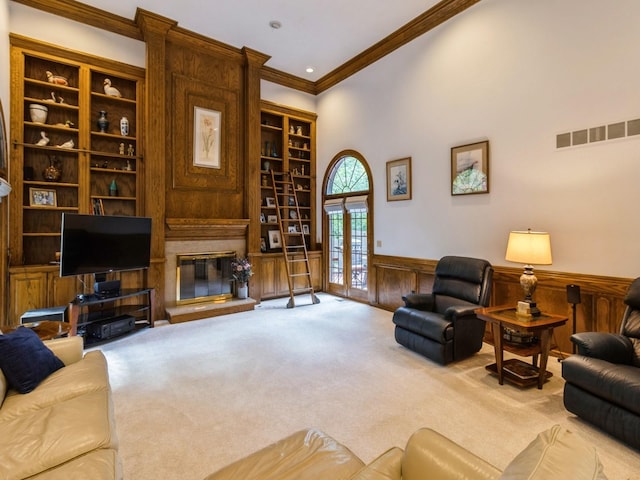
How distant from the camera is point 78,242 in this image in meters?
3.93

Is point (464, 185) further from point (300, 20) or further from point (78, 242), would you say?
point (78, 242)

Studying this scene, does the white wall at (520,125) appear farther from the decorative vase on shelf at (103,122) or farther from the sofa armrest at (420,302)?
the decorative vase on shelf at (103,122)

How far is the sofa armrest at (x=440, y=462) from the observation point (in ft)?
3.48

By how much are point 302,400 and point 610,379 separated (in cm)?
222

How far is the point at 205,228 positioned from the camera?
216 inches

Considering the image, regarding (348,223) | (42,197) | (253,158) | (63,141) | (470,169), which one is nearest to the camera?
(470,169)

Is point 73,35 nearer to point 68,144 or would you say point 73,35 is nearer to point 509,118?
point 68,144

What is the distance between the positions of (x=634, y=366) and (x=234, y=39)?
21.6ft

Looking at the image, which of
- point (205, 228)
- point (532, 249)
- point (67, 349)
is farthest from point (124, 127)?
point (532, 249)

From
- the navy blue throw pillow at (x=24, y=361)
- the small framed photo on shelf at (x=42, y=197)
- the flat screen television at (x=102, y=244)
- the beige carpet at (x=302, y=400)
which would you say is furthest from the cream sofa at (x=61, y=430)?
the small framed photo on shelf at (x=42, y=197)

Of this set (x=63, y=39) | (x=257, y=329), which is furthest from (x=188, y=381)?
(x=63, y=39)

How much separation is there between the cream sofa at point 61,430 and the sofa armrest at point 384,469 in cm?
103

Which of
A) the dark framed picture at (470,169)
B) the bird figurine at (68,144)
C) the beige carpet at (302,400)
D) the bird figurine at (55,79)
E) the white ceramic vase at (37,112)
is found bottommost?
the beige carpet at (302,400)

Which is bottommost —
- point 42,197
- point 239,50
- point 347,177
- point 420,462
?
point 420,462
